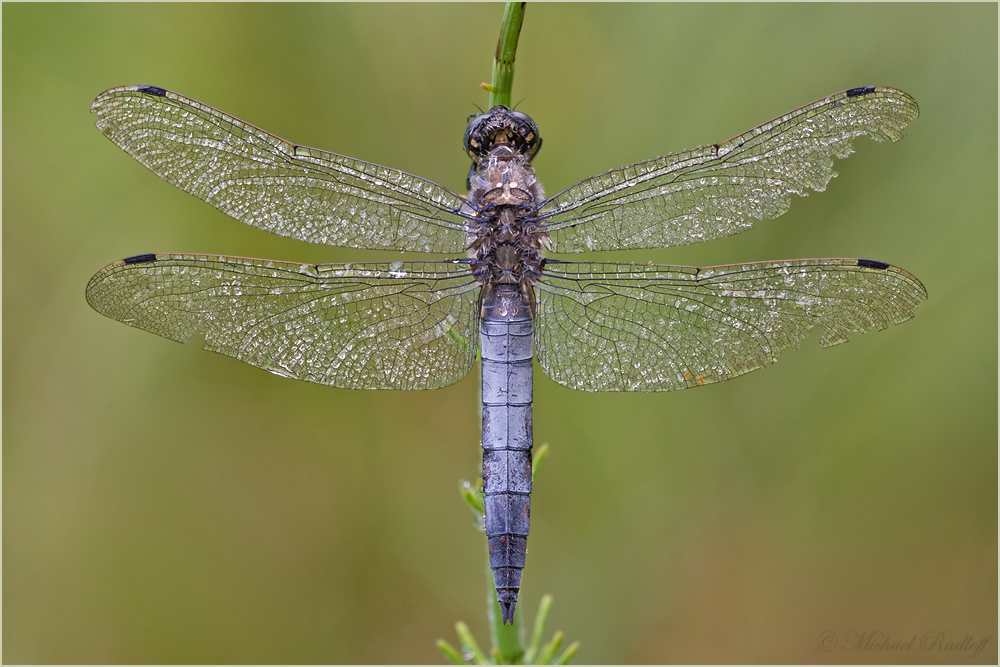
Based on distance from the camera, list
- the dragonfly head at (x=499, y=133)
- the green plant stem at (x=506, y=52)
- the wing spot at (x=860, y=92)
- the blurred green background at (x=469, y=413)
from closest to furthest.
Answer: the green plant stem at (x=506, y=52) → the wing spot at (x=860, y=92) → the dragonfly head at (x=499, y=133) → the blurred green background at (x=469, y=413)

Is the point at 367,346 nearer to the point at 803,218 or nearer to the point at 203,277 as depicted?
the point at 203,277

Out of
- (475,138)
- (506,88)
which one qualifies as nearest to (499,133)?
(475,138)

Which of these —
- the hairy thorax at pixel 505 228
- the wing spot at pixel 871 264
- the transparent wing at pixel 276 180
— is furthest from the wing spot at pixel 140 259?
the wing spot at pixel 871 264

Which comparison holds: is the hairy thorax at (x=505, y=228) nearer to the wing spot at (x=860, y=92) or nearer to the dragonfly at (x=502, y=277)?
the dragonfly at (x=502, y=277)

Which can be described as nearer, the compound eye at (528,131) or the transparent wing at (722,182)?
the transparent wing at (722,182)

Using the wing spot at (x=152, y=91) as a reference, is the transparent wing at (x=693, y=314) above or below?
below

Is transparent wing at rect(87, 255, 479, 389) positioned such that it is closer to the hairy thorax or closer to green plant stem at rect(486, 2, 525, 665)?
the hairy thorax

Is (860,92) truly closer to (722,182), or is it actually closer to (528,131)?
(722,182)

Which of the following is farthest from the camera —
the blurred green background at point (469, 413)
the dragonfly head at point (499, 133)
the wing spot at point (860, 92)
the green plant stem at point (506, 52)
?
the blurred green background at point (469, 413)

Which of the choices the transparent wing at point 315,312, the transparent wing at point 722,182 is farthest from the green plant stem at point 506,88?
the transparent wing at point 315,312
